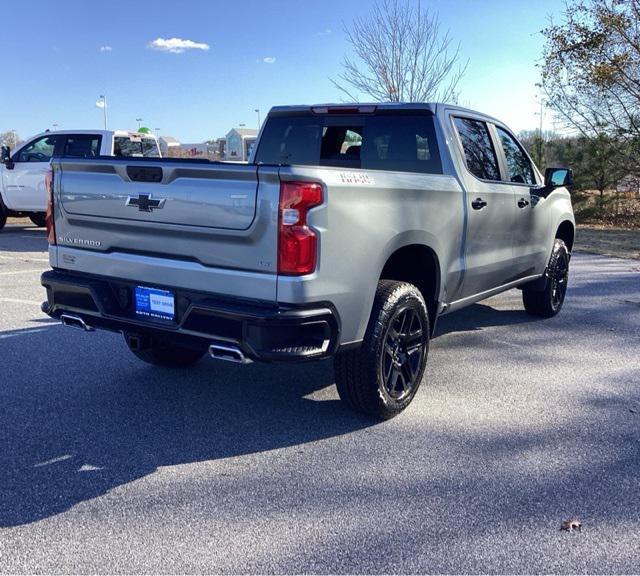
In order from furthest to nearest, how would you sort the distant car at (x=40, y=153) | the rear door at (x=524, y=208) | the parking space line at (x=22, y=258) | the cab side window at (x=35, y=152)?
the cab side window at (x=35, y=152) < the distant car at (x=40, y=153) < the parking space line at (x=22, y=258) < the rear door at (x=524, y=208)

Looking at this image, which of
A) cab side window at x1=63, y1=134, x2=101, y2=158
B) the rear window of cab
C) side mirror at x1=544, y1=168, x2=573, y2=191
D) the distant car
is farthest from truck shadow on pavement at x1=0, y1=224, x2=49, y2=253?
side mirror at x1=544, y1=168, x2=573, y2=191

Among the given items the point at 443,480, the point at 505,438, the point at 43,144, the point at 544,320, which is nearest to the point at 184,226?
the point at 443,480

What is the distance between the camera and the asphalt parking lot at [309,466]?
274cm

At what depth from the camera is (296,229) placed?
10.6 ft

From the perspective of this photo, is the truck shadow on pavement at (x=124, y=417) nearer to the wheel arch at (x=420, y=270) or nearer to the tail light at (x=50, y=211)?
the wheel arch at (x=420, y=270)

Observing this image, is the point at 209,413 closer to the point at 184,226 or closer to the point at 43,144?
the point at 184,226

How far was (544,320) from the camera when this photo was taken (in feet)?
22.9

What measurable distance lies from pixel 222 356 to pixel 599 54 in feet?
56.5

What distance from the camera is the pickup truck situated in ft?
10.8

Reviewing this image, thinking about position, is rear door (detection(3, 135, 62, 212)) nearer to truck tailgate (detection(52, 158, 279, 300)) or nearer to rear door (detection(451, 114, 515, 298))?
truck tailgate (detection(52, 158, 279, 300))

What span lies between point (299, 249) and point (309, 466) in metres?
1.16

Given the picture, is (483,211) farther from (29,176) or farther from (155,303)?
(29,176)

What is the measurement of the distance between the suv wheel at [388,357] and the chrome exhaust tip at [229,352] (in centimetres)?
71

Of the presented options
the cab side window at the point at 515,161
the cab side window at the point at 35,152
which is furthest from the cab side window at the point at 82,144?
the cab side window at the point at 515,161
